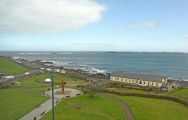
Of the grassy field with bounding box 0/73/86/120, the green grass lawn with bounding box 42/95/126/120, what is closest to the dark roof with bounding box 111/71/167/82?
the grassy field with bounding box 0/73/86/120

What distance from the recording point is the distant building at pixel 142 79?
77.7 metres

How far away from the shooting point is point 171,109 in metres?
49.6

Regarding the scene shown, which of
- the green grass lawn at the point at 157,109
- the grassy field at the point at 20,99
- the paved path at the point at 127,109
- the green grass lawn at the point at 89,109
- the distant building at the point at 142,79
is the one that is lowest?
the green grass lawn at the point at 157,109

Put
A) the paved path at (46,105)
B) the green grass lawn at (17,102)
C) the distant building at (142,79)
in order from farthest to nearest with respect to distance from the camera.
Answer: the distant building at (142,79), the paved path at (46,105), the green grass lawn at (17,102)

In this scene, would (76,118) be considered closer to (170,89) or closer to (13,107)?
(13,107)

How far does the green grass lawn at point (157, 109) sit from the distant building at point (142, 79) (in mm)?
20077

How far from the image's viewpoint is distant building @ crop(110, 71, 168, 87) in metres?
77.7

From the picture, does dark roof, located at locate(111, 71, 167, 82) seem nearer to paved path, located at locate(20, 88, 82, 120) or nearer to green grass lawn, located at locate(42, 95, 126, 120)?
paved path, located at locate(20, 88, 82, 120)

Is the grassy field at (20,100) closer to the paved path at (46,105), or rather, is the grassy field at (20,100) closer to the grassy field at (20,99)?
the grassy field at (20,99)

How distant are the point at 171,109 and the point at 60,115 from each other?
21.1 m

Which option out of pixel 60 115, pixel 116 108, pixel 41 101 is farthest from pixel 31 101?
pixel 116 108

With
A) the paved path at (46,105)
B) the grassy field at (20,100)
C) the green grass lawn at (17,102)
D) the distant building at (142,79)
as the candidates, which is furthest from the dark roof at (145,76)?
the green grass lawn at (17,102)

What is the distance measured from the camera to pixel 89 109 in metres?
48.1

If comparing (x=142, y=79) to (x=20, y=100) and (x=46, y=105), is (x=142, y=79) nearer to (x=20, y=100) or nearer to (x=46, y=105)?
(x=46, y=105)
